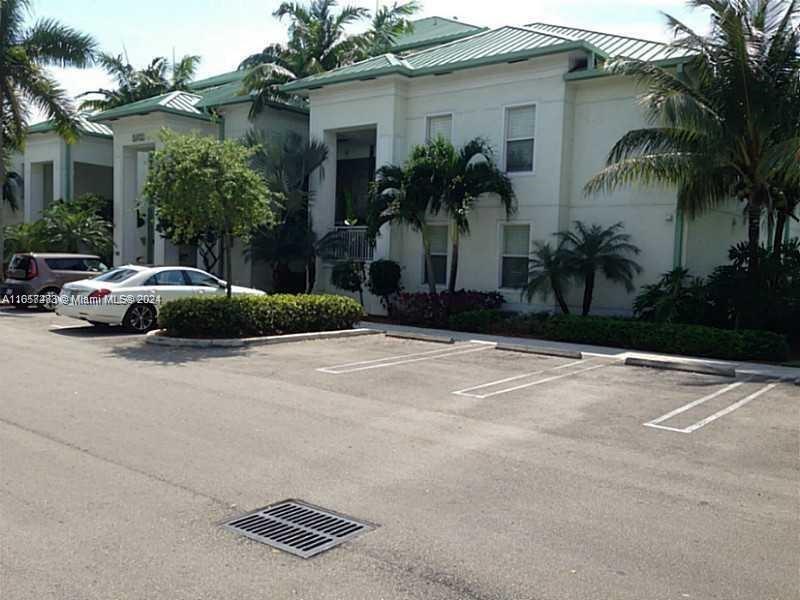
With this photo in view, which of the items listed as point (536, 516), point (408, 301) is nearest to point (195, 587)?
point (536, 516)

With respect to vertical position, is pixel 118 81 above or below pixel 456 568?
above

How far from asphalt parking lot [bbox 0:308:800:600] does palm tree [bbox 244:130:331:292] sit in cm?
1080

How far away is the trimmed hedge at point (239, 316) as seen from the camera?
14.3 metres

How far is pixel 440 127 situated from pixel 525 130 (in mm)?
2727

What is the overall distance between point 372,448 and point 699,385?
21.3 ft

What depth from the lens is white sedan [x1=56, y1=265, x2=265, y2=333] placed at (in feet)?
51.2

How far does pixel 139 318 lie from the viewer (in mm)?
16219

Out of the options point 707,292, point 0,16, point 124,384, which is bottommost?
point 124,384

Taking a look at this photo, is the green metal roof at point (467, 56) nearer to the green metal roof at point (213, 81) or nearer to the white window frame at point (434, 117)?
the white window frame at point (434, 117)

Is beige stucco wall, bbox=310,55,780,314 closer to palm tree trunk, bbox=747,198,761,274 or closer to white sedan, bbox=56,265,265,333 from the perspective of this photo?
palm tree trunk, bbox=747,198,761,274

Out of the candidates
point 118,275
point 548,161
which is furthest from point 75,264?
point 548,161

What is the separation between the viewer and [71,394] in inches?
359

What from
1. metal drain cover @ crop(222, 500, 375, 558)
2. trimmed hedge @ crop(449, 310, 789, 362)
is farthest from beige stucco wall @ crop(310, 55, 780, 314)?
metal drain cover @ crop(222, 500, 375, 558)

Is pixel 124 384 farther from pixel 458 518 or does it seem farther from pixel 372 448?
pixel 458 518
